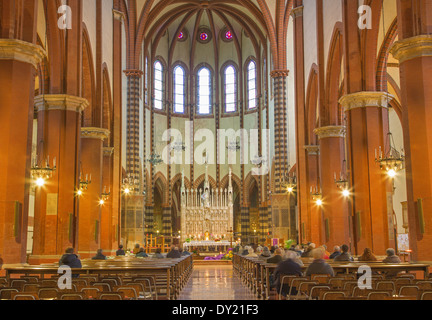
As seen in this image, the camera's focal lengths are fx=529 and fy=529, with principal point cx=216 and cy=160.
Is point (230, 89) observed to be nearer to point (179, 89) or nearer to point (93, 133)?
point (179, 89)

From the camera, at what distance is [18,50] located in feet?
40.2

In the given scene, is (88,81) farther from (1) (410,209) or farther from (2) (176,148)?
(2) (176,148)

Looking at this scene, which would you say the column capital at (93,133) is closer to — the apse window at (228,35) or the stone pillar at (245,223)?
the stone pillar at (245,223)

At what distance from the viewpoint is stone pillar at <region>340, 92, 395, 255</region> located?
16172 mm

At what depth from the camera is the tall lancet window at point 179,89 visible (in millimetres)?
40938

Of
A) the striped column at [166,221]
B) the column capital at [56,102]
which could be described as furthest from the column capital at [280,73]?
the column capital at [56,102]

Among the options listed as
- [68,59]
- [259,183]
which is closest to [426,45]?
[68,59]

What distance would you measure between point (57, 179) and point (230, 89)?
26470 millimetres

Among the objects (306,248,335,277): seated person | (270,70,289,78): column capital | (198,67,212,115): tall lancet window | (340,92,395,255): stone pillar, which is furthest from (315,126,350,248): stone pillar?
(198,67,212,115): tall lancet window

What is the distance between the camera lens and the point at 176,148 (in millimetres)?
39812

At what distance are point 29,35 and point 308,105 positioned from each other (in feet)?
51.5

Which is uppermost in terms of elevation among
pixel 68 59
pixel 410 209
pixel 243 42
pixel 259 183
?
pixel 243 42

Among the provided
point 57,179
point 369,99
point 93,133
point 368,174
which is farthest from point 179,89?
point 368,174

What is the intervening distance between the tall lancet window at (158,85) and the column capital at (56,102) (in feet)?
73.6
